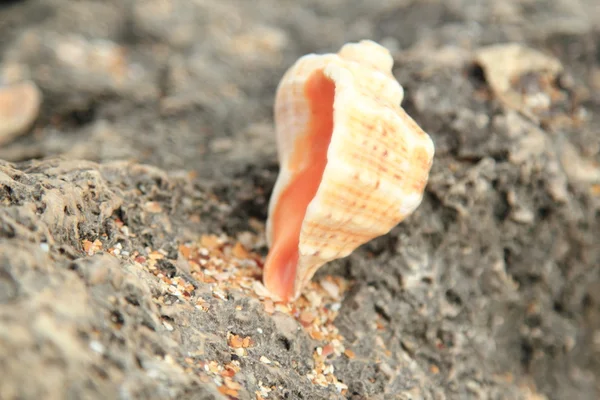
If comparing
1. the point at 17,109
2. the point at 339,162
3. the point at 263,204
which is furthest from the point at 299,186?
the point at 17,109

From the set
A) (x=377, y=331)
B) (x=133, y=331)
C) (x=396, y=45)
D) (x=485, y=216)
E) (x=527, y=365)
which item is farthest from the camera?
(x=396, y=45)

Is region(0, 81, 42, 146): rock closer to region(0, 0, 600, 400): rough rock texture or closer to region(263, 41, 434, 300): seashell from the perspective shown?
Result: region(0, 0, 600, 400): rough rock texture

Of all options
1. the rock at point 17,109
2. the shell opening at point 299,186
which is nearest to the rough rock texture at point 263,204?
the rock at point 17,109

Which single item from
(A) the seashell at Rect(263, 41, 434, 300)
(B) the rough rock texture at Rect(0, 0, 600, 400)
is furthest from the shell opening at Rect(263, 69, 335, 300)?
(B) the rough rock texture at Rect(0, 0, 600, 400)

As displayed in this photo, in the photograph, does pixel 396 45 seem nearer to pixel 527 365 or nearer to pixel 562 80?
pixel 562 80

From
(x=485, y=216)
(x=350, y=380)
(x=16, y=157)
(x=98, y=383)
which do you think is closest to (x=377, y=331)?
(x=350, y=380)
